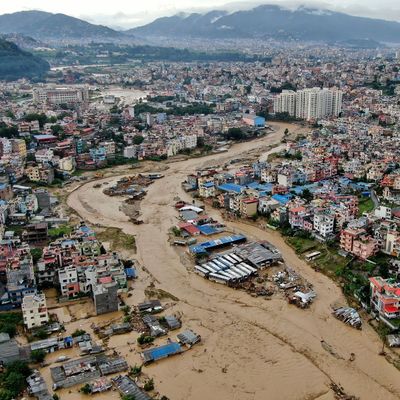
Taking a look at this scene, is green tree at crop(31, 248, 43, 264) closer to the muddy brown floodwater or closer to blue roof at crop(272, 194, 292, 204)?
the muddy brown floodwater

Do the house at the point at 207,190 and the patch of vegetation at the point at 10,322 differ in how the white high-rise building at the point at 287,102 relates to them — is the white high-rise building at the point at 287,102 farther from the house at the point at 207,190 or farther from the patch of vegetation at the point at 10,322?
the patch of vegetation at the point at 10,322

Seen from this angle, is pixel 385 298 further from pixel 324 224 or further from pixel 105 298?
pixel 105 298

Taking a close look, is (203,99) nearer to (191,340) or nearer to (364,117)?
(364,117)

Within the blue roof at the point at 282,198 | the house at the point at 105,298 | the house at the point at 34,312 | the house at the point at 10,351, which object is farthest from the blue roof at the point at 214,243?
the house at the point at 10,351

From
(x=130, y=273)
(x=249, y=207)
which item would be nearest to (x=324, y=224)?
(x=249, y=207)

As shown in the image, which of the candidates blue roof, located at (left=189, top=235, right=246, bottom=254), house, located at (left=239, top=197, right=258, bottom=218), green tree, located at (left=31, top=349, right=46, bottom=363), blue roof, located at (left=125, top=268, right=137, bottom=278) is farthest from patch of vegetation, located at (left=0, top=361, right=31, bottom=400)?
house, located at (left=239, top=197, right=258, bottom=218)

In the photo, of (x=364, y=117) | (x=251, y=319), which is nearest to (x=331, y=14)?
(x=364, y=117)

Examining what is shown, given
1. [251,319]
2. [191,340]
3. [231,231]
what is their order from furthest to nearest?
Result: [231,231], [251,319], [191,340]

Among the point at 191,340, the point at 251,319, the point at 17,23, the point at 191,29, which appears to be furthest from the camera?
the point at 191,29
